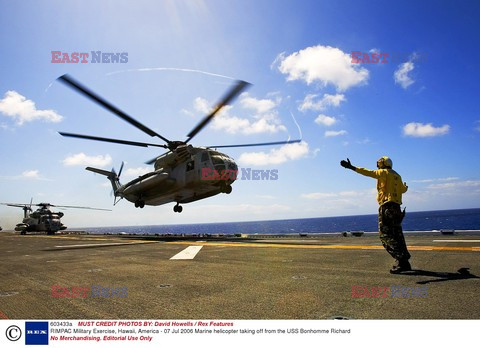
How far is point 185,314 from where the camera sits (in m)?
3.33

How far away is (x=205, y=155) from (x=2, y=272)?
1506 centimetres

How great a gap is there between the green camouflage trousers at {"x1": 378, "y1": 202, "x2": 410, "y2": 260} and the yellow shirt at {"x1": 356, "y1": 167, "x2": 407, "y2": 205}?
0.40 feet

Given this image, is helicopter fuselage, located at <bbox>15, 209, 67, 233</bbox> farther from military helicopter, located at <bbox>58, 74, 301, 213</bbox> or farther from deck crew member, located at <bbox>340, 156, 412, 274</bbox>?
deck crew member, located at <bbox>340, 156, 412, 274</bbox>

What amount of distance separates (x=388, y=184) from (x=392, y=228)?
2.72 feet

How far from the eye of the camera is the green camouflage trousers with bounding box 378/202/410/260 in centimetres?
534

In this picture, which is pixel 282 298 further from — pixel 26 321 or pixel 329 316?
pixel 26 321

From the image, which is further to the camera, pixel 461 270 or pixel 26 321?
pixel 461 270

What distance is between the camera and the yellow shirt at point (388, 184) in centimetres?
549

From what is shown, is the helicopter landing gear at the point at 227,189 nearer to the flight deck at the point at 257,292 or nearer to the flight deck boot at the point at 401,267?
the flight deck at the point at 257,292

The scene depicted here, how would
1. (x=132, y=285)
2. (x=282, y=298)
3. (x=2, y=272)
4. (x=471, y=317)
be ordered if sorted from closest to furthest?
(x=471, y=317) < (x=282, y=298) < (x=132, y=285) < (x=2, y=272)

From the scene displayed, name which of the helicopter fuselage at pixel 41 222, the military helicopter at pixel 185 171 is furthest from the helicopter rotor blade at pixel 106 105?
the helicopter fuselage at pixel 41 222

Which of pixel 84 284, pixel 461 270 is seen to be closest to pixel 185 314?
pixel 84 284

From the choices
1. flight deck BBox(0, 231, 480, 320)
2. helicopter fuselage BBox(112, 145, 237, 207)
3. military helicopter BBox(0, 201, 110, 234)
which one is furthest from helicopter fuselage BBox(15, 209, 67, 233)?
flight deck BBox(0, 231, 480, 320)

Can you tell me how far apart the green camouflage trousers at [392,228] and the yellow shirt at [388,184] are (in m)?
0.12
